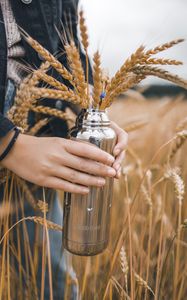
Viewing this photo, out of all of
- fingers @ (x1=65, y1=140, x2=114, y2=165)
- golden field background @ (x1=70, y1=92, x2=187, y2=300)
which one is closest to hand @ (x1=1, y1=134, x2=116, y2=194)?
fingers @ (x1=65, y1=140, x2=114, y2=165)

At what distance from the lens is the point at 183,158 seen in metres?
1.50

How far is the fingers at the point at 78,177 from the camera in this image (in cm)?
59

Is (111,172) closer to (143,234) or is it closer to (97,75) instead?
(97,75)

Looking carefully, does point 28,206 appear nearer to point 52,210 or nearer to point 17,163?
point 52,210

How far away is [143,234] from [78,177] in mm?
356

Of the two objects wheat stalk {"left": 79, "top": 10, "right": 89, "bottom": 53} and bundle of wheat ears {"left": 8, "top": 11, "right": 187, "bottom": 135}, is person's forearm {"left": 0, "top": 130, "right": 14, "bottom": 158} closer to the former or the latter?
bundle of wheat ears {"left": 8, "top": 11, "right": 187, "bottom": 135}

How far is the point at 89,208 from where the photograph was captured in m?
0.62

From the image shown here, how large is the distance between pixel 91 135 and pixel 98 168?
52 millimetres

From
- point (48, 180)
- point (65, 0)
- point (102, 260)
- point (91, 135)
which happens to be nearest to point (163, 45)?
point (91, 135)

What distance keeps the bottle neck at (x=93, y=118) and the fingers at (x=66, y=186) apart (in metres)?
0.10

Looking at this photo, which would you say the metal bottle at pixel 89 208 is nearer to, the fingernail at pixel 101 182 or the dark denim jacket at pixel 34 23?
the fingernail at pixel 101 182

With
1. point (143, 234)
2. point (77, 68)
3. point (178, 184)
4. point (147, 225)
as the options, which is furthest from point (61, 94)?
point (147, 225)

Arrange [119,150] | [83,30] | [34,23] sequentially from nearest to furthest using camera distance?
[83,30]
[119,150]
[34,23]

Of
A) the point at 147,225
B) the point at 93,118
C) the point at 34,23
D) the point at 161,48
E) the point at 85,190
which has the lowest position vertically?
the point at 147,225
